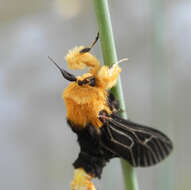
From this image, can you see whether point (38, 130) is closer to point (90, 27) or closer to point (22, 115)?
point (22, 115)

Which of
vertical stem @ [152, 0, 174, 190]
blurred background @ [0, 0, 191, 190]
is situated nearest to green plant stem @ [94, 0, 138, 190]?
vertical stem @ [152, 0, 174, 190]

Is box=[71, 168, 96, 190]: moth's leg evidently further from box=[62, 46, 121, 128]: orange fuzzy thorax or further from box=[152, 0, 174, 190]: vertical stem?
box=[152, 0, 174, 190]: vertical stem

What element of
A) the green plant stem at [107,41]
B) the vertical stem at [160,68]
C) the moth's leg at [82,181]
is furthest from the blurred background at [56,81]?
the green plant stem at [107,41]

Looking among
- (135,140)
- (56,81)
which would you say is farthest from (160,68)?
(56,81)

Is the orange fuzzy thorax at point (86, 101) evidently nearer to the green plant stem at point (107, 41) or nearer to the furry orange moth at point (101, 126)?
the furry orange moth at point (101, 126)

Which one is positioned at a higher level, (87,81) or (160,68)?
(160,68)

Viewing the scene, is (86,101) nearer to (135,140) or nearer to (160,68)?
(135,140)

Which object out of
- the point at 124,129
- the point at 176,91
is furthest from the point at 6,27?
the point at 124,129
